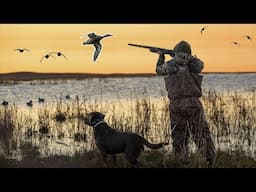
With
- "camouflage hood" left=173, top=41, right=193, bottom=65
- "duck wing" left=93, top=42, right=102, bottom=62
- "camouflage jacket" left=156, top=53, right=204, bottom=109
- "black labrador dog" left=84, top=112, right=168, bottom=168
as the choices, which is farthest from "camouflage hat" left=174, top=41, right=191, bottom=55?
"black labrador dog" left=84, top=112, right=168, bottom=168

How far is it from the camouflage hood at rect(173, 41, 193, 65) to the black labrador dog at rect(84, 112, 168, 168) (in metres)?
1.22

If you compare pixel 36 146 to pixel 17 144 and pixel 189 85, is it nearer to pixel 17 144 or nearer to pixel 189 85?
pixel 17 144

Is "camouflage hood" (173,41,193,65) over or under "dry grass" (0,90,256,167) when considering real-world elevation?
over

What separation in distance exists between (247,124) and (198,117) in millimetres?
4088

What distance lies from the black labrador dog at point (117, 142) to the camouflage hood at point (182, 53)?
1217 millimetres

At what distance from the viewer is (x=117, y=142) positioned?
24.2ft

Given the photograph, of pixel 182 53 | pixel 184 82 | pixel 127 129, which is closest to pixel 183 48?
pixel 182 53

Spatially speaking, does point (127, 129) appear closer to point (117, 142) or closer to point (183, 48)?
point (183, 48)

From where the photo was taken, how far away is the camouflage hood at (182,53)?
780cm

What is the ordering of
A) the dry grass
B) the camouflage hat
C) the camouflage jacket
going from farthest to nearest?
the dry grass < the camouflage hat < the camouflage jacket

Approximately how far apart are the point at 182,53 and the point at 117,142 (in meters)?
1.59

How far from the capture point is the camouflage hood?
7797mm

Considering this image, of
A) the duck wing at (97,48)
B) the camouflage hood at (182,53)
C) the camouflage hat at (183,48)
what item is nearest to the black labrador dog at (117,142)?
the duck wing at (97,48)

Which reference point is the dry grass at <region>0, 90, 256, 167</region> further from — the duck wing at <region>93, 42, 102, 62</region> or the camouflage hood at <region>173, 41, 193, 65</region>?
the duck wing at <region>93, 42, 102, 62</region>
